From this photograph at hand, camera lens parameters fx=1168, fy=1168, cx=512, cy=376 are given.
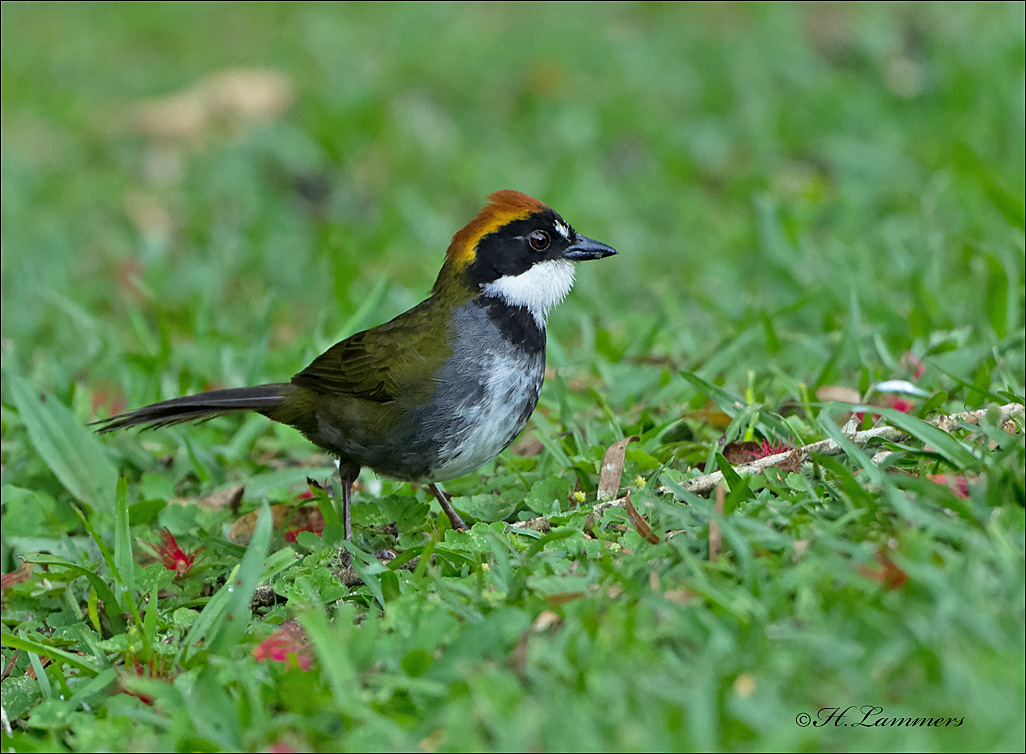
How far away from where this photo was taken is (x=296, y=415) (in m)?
4.68

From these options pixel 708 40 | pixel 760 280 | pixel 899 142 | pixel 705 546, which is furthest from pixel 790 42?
pixel 705 546

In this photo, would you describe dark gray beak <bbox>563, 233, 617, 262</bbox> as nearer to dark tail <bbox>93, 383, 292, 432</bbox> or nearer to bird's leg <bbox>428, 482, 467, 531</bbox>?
bird's leg <bbox>428, 482, 467, 531</bbox>

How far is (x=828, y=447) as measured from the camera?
3.85 m

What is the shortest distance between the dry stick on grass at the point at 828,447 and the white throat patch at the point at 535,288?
0.99 m

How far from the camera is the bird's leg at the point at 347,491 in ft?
13.8

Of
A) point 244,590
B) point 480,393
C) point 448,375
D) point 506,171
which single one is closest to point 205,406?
point 448,375

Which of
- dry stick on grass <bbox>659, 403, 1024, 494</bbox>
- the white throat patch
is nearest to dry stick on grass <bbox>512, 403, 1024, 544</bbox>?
dry stick on grass <bbox>659, 403, 1024, 494</bbox>

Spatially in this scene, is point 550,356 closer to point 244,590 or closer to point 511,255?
point 511,255

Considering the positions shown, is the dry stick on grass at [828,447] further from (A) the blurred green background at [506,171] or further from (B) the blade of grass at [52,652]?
(B) the blade of grass at [52,652]

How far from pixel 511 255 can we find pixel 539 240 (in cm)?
14

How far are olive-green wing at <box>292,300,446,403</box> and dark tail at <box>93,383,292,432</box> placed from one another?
124mm

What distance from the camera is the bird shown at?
423cm

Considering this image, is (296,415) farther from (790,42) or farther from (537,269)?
(790,42)

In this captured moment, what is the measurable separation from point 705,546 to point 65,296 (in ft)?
16.6
